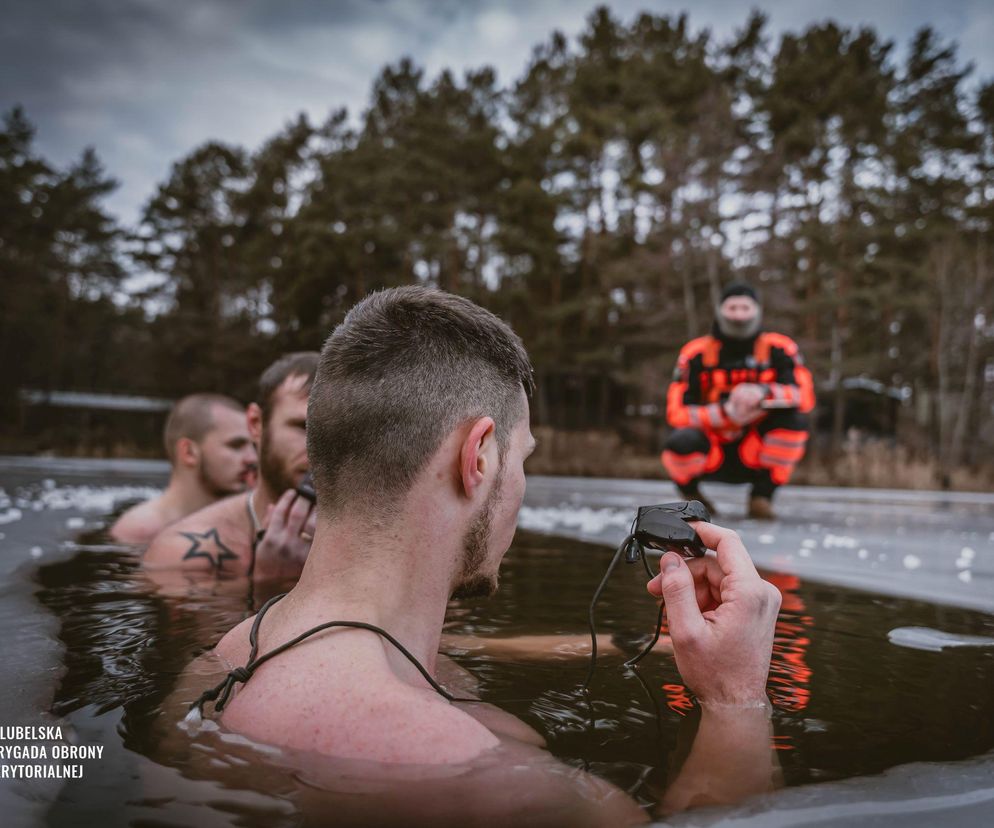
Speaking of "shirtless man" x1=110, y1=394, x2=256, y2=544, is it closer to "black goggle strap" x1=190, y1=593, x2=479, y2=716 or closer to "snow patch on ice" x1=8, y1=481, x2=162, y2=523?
"snow patch on ice" x1=8, y1=481, x2=162, y2=523

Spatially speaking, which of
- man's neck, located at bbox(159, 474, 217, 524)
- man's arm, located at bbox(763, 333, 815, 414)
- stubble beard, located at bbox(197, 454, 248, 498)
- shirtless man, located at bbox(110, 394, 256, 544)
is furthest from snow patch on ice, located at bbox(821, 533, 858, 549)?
man's neck, located at bbox(159, 474, 217, 524)

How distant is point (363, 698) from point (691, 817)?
59cm

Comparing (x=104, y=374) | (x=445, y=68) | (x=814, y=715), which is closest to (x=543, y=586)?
(x=814, y=715)

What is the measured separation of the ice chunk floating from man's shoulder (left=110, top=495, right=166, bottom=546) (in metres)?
4.28

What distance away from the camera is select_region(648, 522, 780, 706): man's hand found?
174cm

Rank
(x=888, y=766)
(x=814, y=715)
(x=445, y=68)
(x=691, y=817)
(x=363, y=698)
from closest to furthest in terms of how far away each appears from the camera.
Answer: (x=691, y=817) → (x=363, y=698) → (x=888, y=766) → (x=814, y=715) → (x=445, y=68)

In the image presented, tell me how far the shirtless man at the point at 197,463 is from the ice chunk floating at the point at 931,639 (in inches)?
159

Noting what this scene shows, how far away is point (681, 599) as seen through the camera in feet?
5.73

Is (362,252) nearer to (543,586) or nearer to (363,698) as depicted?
(543,586)

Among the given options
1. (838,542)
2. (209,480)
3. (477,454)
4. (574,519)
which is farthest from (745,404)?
(477,454)

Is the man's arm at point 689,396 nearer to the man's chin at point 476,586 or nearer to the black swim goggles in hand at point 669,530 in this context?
the black swim goggles in hand at point 669,530

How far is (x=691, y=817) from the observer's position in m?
1.27

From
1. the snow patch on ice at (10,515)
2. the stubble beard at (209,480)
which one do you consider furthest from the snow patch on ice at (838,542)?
the snow patch on ice at (10,515)

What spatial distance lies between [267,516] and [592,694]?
1842 mm
